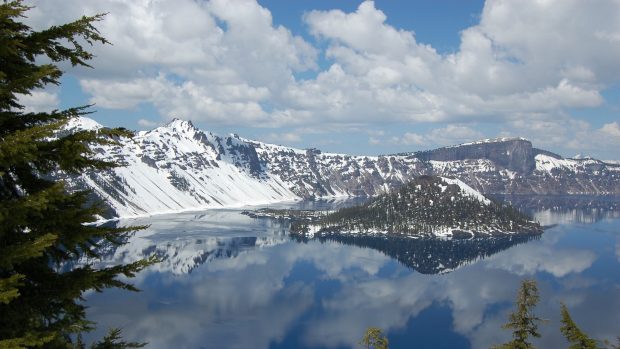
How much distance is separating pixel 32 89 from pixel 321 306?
149 metres

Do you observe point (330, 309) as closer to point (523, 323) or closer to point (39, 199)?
point (523, 323)

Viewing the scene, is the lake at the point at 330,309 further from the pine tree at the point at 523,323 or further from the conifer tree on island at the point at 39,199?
the conifer tree on island at the point at 39,199

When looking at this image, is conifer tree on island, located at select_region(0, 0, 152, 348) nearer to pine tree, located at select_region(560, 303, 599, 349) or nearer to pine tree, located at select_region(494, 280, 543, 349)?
pine tree, located at select_region(560, 303, 599, 349)

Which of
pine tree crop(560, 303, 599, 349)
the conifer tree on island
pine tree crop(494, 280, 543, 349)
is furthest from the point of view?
pine tree crop(494, 280, 543, 349)

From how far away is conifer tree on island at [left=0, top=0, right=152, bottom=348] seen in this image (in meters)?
→ 10.2

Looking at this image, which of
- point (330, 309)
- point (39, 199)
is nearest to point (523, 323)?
point (39, 199)

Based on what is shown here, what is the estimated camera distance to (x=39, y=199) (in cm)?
1006

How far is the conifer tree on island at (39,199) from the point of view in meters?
10.2

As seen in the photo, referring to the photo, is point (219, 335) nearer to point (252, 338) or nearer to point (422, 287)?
point (252, 338)

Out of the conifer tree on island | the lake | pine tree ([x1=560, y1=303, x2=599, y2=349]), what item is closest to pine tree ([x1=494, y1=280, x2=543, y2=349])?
pine tree ([x1=560, y1=303, x2=599, y2=349])

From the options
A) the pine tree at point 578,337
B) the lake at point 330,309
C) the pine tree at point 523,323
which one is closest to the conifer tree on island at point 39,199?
the pine tree at point 578,337

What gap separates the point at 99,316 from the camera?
133 m

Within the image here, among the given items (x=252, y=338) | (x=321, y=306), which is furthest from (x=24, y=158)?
(x=321, y=306)

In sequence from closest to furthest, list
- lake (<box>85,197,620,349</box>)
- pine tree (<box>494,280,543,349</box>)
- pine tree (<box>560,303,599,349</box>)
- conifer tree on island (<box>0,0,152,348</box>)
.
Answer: conifer tree on island (<box>0,0,152,348</box>) < pine tree (<box>560,303,599,349</box>) < pine tree (<box>494,280,543,349</box>) < lake (<box>85,197,620,349</box>)
